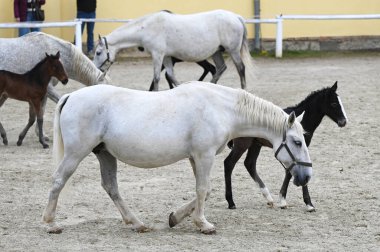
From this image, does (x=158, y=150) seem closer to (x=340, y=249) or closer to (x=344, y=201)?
(x=340, y=249)

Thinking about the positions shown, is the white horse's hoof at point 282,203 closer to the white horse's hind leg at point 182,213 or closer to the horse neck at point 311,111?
the horse neck at point 311,111

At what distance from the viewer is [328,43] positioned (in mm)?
22281

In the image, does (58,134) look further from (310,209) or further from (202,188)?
(310,209)

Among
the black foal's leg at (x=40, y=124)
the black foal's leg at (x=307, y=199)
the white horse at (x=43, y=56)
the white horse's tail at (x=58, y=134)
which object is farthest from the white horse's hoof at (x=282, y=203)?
the white horse at (x=43, y=56)

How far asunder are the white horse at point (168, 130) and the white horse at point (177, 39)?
22.9 ft

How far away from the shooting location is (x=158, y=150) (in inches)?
316

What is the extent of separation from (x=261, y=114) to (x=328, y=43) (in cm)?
1438

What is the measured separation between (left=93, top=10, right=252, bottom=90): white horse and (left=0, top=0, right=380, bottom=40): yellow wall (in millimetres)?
5641

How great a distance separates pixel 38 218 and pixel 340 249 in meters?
2.74

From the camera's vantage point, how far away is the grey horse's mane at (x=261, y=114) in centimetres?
822

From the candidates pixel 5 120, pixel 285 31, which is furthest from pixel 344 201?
pixel 285 31

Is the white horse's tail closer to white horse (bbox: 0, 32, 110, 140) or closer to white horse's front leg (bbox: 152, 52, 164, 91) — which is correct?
white horse (bbox: 0, 32, 110, 140)

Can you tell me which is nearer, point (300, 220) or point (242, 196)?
point (300, 220)

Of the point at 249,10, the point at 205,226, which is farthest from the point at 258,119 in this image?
the point at 249,10
